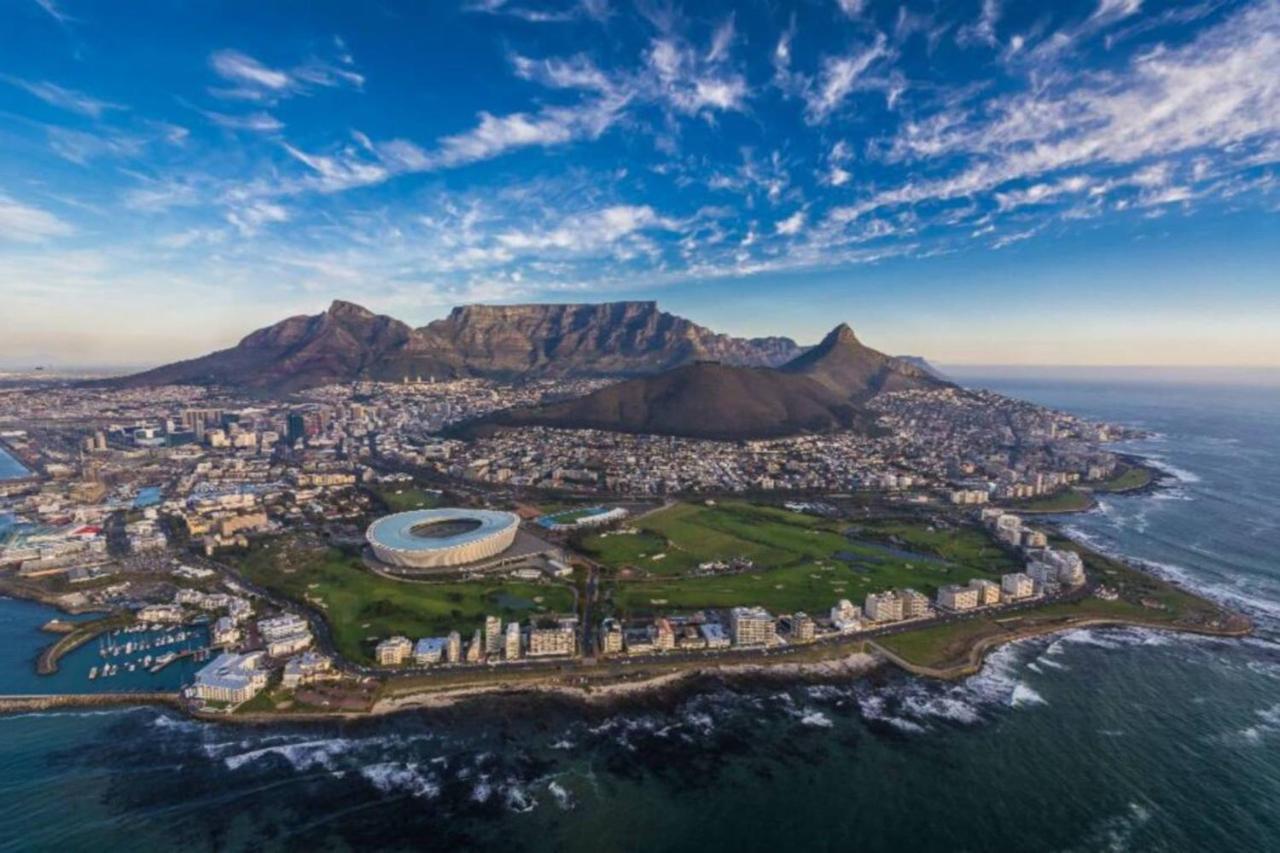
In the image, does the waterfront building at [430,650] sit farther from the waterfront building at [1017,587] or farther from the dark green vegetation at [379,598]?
the waterfront building at [1017,587]

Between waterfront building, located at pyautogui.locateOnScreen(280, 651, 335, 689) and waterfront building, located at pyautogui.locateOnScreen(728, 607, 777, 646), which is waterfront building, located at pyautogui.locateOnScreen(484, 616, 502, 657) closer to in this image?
waterfront building, located at pyautogui.locateOnScreen(280, 651, 335, 689)

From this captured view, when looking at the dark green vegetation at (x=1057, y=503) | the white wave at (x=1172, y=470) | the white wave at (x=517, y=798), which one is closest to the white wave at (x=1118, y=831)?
the white wave at (x=517, y=798)

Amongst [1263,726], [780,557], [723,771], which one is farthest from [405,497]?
[1263,726]

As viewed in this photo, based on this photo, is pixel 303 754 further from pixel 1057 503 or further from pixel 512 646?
pixel 1057 503

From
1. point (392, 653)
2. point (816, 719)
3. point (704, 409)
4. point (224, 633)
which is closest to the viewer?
point (816, 719)

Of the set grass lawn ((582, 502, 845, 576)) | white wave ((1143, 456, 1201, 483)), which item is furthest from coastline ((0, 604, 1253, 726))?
white wave ((1143, 456, 1201, 483))

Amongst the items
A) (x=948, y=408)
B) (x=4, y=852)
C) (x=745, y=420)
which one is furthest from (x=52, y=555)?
(x=948, y=408)
